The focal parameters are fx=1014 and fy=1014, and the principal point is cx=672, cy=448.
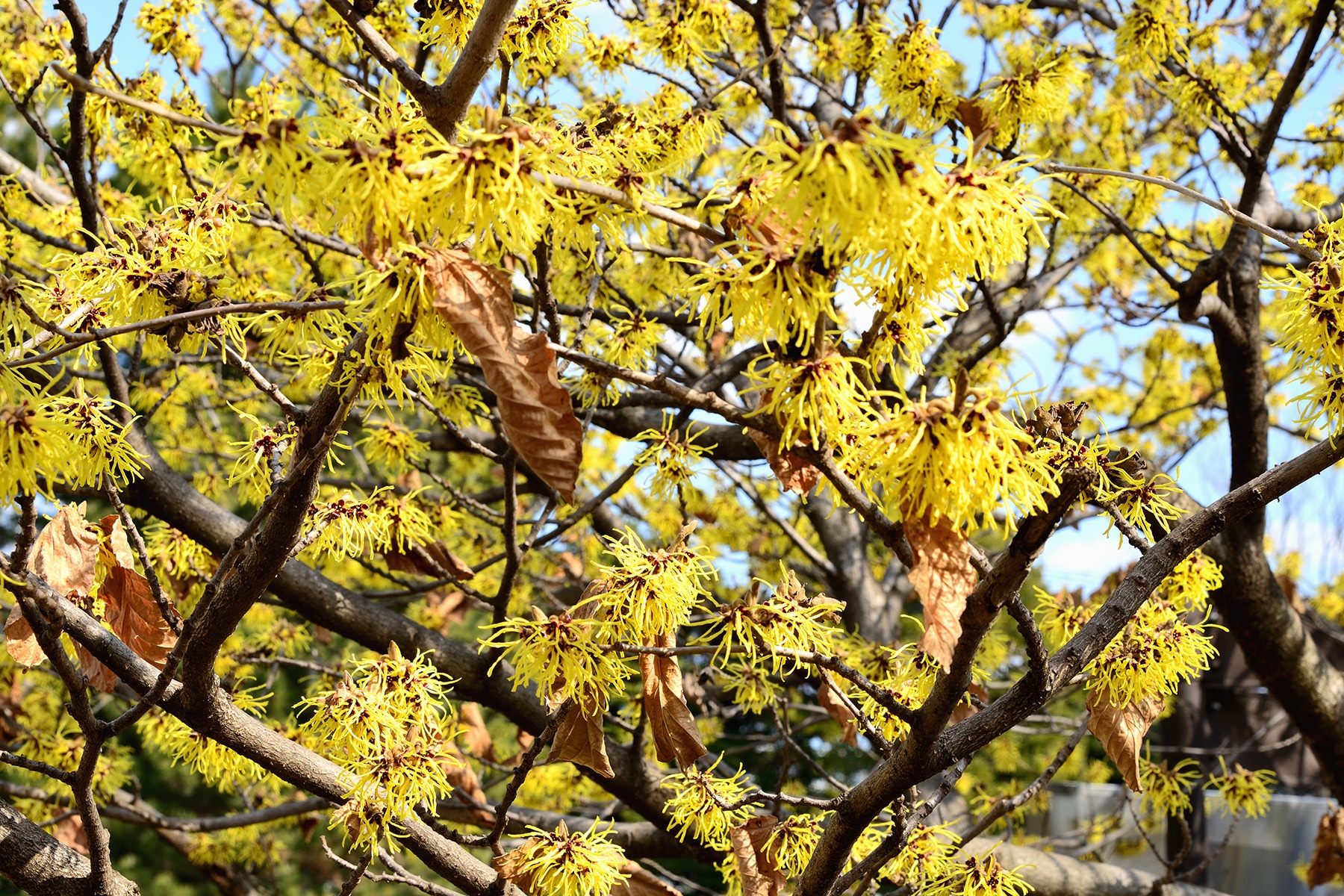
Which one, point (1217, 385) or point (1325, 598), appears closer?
point (1217, 385)

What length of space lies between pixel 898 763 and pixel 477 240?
1.25 metres

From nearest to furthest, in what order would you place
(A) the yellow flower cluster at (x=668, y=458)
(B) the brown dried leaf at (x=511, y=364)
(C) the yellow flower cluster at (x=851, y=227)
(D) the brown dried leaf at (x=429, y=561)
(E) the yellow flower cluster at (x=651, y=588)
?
(C) the yellow flower cluster at (x=851, y=227) < (B) the brown dried leaf at (x=511, y=364) < (E) the yellow flower cluster at (x=651, y=588) < (A) the yellow flower cluster at (x=668, y=458) < (D) the brown dried leaf at (x=429, y=561)

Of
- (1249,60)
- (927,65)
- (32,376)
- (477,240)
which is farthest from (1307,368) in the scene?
(1249,60)

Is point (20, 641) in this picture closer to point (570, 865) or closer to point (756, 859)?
point (570, 865)

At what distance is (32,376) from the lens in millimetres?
2818

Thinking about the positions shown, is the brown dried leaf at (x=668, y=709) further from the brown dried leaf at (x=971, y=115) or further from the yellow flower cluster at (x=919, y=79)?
the yellow flower cluster at (x=919, y=79)

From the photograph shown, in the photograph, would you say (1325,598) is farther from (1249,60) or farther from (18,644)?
(18,644)

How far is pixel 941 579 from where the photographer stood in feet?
4.95

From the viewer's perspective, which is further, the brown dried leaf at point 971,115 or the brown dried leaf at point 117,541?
the brown dried leaf at point 971,115

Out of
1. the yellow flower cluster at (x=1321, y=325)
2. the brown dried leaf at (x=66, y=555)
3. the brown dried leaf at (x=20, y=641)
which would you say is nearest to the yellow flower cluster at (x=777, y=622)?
the yellow flower cluster at (x=1321, y=325)

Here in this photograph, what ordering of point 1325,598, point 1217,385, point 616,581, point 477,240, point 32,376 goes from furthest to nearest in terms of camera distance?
point 1325,598 → point 1217,385 → point 32,376 → point 616,581 → point 477,240

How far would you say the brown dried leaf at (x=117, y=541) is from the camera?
2211 mm

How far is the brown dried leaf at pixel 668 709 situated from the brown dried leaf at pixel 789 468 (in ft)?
1.52

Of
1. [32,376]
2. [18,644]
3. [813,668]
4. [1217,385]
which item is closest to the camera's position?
[18,644]
